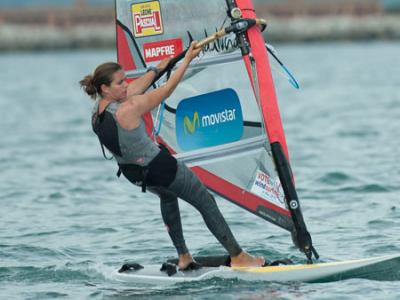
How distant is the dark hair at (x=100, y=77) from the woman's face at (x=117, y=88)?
0.03 m

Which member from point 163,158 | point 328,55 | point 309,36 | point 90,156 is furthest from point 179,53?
point 309,36

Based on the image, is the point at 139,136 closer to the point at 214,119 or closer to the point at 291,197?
the point at 214,119

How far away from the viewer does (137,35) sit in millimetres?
10266

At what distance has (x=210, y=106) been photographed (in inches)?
398

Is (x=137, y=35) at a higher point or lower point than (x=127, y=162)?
higher

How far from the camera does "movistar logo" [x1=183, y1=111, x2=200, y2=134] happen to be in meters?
10.1

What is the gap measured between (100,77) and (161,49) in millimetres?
1130

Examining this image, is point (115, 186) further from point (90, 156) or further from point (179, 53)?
point (179, 53)

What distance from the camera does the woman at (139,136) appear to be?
9.07 metres

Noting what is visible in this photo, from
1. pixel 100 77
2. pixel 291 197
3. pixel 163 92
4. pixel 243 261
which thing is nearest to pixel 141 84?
pixel 100 77

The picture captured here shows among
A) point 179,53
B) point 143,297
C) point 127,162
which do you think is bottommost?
point 143,297

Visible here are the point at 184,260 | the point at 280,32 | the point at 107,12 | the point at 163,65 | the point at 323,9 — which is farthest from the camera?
the point at 107,12

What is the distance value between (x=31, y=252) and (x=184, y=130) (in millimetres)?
2267

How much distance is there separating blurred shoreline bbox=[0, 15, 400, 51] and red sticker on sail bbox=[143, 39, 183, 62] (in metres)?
72.6
